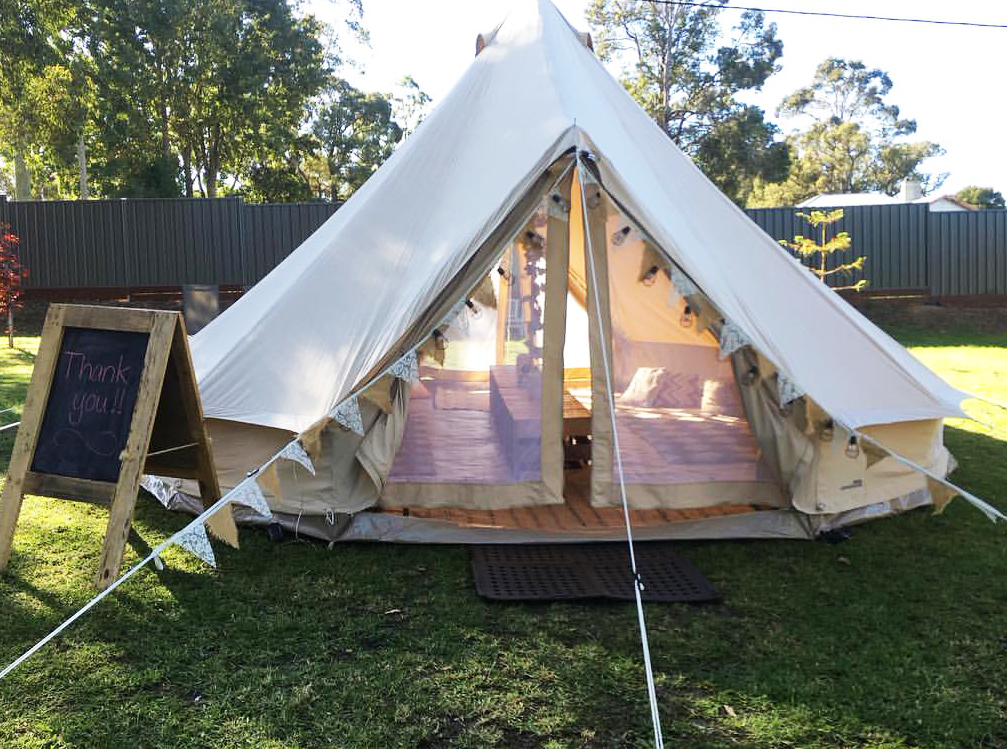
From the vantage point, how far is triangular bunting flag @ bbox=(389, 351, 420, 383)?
349 centimetres

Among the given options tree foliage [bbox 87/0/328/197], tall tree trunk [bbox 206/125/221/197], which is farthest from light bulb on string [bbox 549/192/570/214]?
tall tree trunk [bbox 206/125/221/197]

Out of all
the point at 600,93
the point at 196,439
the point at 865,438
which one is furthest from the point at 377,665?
the point at 600,93

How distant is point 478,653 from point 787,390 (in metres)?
1.60

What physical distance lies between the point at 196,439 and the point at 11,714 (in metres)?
1.27

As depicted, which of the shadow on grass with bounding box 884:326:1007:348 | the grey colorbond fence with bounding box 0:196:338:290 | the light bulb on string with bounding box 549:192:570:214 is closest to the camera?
the light bulb on string with bounding box 549:192:570:214

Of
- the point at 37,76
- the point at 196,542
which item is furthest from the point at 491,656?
the point at 37,76

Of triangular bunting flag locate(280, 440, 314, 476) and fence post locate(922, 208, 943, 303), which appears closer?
triangular bunting flag locate(280, 440, 314, 476)

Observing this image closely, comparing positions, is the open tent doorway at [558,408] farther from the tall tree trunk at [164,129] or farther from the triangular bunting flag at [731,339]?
the tall tree trunk at [164,129]

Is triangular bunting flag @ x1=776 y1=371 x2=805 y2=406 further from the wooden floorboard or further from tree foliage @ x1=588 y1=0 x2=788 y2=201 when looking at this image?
tree foliage @ x1=588 y1=0 x2=788 y2=201

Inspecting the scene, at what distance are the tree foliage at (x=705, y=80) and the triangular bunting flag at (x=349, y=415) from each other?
23.9 m

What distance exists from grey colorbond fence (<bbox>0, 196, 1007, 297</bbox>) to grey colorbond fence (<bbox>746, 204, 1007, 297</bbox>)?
0.02 meters

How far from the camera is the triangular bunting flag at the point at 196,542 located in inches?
102

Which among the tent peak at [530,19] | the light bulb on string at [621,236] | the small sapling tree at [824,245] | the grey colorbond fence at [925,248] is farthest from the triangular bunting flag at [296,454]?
the grey colorbond fence at [925,248]

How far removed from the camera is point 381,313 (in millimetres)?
3742
